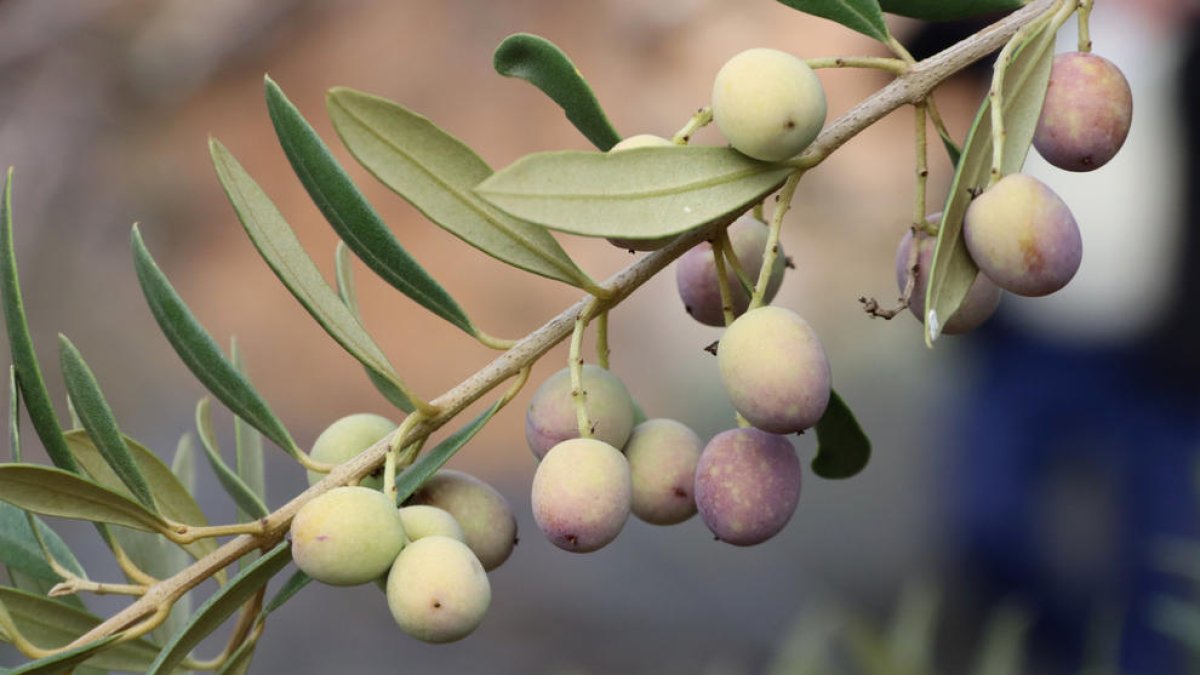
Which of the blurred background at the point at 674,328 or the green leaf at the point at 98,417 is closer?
the green leaf at the point at 98,417

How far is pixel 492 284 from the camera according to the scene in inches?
122

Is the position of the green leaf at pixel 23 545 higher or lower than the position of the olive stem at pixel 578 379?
higher

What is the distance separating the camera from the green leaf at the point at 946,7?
0.54 meters

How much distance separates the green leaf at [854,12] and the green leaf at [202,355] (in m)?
0.26

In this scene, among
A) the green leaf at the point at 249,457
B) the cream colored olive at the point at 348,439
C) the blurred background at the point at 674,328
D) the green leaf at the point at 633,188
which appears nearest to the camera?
the green leaf at the point at 633,188

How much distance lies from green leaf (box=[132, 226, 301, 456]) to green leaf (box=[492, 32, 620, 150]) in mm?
154

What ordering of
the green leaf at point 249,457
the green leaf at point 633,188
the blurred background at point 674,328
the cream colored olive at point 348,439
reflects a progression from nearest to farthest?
1. the green leaf at point 633,188
2. the cream colored olive at point 348,439
3. the green leaf at point 249,457
4. the blurred background at point 674,328

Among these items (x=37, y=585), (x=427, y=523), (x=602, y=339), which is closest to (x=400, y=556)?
(x=427, y=523)

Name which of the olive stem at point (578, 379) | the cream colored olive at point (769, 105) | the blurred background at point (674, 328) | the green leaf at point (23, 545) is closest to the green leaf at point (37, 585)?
the green leaf at point (23, 545)

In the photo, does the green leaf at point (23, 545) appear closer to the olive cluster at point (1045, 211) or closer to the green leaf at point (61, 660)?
the green leaf at point (61, 660)

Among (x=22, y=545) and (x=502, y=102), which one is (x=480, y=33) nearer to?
(x=502, y=102)

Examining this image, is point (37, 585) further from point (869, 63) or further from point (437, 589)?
point (869, 63)

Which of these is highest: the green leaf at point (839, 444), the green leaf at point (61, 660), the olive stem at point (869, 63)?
the olive stem at point (869, 63)

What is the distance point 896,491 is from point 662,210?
2.83 m
